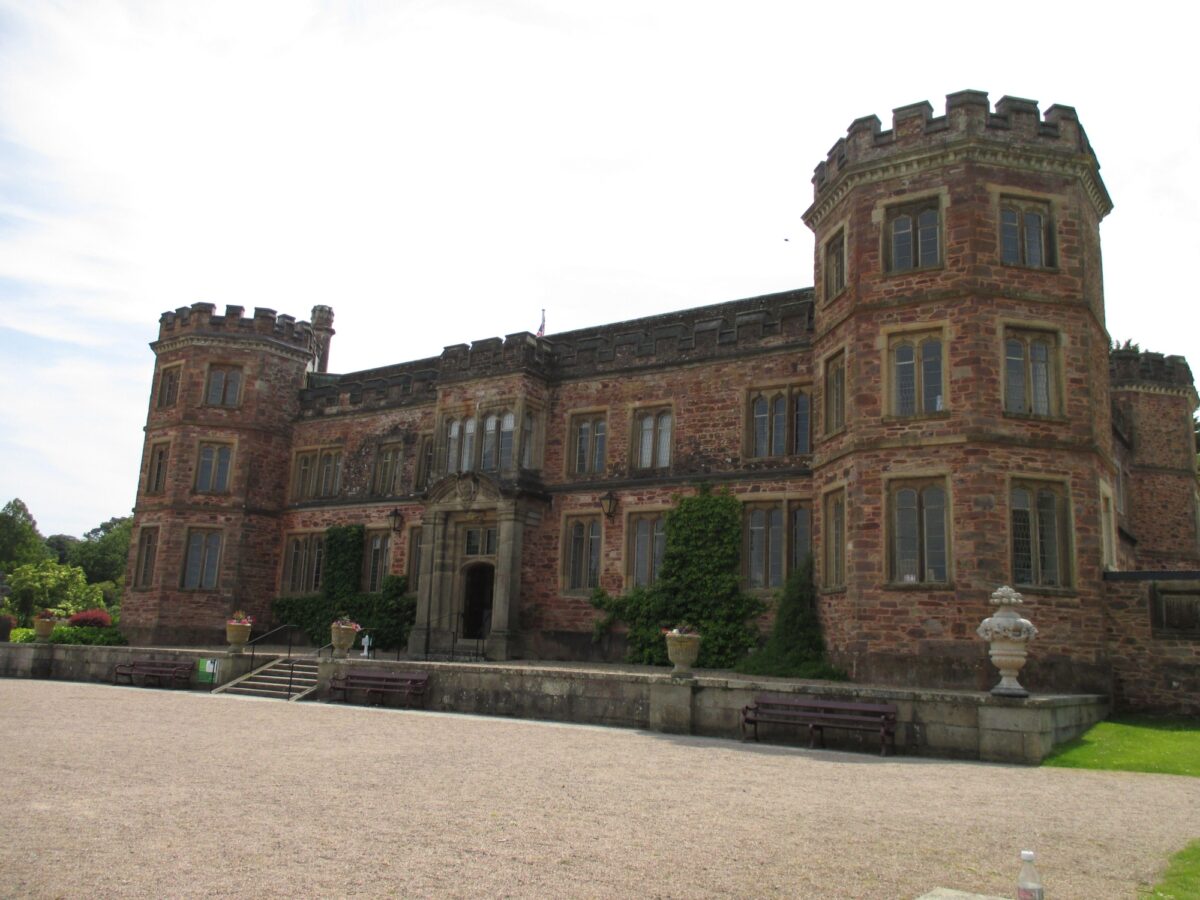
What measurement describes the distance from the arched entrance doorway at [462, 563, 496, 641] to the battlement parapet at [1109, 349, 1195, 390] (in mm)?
18861

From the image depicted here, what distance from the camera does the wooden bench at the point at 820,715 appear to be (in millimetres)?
13531

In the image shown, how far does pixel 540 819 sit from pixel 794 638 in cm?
1209

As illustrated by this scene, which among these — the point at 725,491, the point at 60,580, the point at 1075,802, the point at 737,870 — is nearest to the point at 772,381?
the point at 725,491

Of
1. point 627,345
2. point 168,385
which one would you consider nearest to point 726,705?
point 627,345

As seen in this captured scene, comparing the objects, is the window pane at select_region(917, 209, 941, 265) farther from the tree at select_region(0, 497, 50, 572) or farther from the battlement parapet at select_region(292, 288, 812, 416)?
the tree at select_region(0, 497, 50, 572)

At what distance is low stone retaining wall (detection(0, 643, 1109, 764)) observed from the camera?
13.0 m

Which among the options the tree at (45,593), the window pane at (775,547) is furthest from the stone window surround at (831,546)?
the tree at (45,593)

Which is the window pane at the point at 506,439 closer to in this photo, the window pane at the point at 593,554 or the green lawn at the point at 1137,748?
the window pane at the point at 593,554

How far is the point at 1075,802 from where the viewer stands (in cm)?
984

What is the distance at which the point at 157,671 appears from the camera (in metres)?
22.7

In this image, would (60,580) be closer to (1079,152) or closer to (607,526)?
(607,526)

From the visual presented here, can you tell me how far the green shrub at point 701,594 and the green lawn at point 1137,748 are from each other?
781 cm

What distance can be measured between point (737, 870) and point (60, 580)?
61.1 metres

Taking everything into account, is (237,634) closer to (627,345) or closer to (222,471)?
(222,471)
